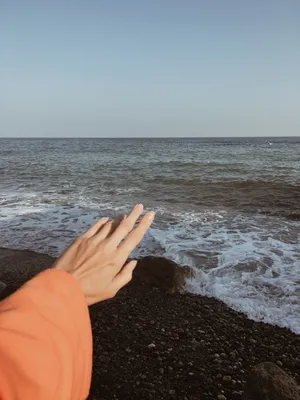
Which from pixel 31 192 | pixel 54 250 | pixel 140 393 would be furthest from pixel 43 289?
pixel 31 192

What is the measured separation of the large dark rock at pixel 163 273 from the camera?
5891 millimetres

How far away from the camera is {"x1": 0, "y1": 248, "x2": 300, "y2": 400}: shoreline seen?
11.7ft

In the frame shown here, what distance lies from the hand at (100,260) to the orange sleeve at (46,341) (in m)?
0.08

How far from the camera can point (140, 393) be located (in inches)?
137

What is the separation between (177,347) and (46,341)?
402 centimetres

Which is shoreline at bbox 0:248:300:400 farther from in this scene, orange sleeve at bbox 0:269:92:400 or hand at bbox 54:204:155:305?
orange sleeve at bbox 0:269:92:400

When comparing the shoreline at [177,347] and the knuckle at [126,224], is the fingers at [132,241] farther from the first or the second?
the shoreline at [177,347]

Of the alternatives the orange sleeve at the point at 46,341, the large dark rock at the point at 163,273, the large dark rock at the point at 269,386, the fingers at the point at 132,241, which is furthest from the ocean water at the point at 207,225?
the orange sleeve at the point at 46,341

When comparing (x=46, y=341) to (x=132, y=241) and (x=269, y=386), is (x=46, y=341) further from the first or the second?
(x=269, y=386)

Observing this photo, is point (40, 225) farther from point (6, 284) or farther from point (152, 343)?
point (152, 343)

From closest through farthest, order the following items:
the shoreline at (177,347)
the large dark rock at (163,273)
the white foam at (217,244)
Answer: the shoreline at (177,347)
the white foam at (217,244)
the large dark rock at (163,273)

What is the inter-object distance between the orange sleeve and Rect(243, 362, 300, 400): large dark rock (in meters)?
2.79

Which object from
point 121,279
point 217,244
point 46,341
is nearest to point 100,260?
point 121,279

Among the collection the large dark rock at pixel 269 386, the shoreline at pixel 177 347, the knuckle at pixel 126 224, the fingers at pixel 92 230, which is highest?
the knuckle at pixel 126 224
